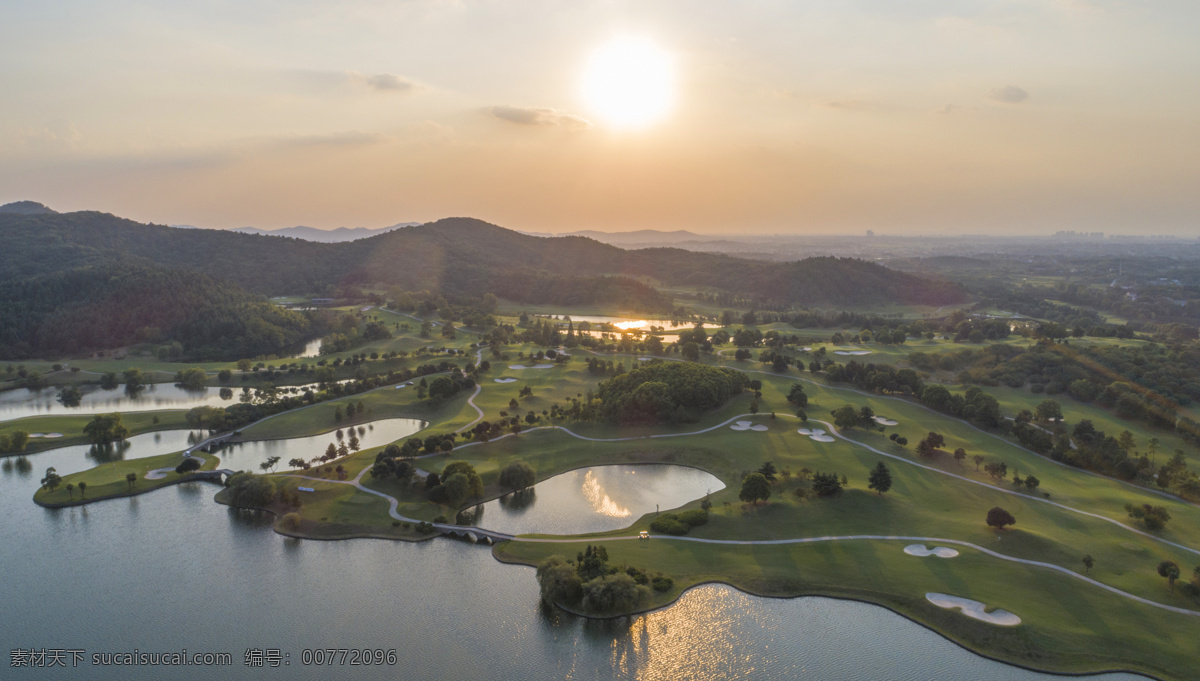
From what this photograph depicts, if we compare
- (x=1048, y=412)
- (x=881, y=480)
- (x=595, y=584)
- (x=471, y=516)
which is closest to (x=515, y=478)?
(x=471, y=516)

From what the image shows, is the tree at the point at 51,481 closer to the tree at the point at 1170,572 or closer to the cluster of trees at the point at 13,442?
the cluster of trees at the point at 13,442

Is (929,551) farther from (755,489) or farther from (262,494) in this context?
(262,494)

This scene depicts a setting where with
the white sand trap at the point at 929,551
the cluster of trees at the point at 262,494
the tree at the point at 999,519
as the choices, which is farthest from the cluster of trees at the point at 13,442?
the tree at the point at 999,519

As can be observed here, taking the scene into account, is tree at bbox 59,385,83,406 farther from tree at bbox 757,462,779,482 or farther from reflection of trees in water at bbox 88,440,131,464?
tree at bbox 757,462,779,482

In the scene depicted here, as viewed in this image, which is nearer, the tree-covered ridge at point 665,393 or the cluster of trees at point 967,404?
the cluster of trees at point 967,404

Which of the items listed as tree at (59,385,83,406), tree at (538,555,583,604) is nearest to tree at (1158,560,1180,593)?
tree at (538,555,583,604)
